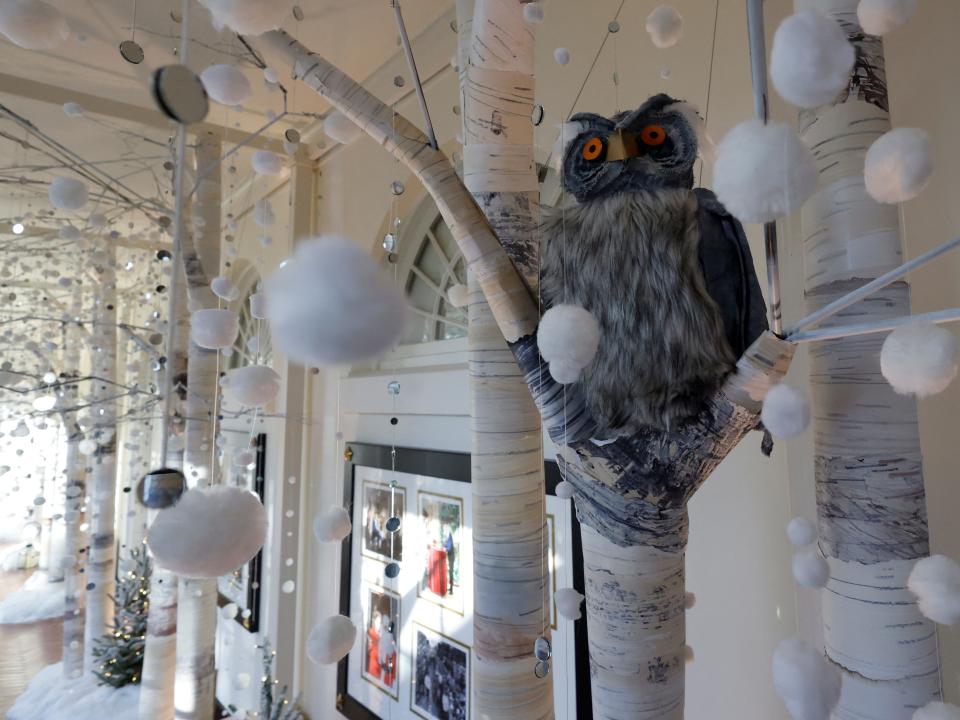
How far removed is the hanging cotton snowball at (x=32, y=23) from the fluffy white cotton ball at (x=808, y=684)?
0.51m

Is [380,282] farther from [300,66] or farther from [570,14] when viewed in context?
[570,14]

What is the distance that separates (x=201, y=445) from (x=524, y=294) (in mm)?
1353

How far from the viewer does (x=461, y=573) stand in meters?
1.49

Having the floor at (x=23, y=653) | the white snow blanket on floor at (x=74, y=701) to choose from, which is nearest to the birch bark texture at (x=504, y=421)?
the white snow blanket on floor at (x=74, y=701)

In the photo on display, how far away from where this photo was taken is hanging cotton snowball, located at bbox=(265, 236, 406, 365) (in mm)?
187

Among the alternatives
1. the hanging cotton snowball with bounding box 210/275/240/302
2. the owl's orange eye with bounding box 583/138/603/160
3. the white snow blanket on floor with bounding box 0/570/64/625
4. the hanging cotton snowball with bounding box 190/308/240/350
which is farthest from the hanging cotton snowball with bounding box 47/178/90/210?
the white snow blanket on floor with bounding box 0/570/64/625

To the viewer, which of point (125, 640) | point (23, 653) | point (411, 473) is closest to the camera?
point (411, 473)

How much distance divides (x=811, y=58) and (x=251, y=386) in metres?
0.36

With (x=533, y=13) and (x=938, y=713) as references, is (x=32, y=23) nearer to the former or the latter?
(x=533, y=13)

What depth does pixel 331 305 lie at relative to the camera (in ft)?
0.61

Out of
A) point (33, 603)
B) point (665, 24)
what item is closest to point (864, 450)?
point (665, 24)

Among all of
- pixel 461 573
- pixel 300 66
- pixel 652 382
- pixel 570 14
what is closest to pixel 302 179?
pixel 570 14

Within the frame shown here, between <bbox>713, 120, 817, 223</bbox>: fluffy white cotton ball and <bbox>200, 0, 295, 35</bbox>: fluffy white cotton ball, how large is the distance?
21 centimetres

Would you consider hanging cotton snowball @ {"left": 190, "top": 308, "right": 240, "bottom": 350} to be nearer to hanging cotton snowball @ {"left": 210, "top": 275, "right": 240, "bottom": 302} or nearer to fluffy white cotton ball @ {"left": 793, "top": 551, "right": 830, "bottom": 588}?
hanging cotton snowball @ {"left": 210, "top": 275, "right": 240, "bottom": 302}
